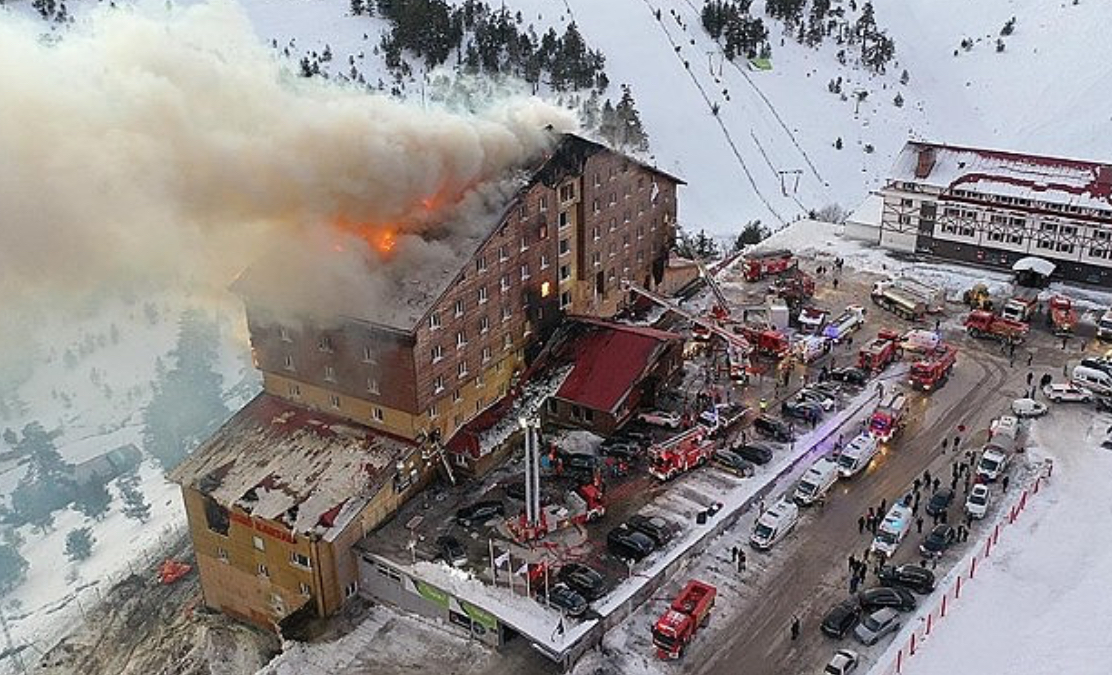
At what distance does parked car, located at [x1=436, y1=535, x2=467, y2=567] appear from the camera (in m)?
41.8

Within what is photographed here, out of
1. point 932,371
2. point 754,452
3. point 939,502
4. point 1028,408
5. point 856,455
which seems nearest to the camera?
point 939,502

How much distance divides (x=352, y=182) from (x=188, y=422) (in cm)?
3836

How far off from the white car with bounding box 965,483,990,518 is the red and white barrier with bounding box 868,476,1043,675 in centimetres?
79

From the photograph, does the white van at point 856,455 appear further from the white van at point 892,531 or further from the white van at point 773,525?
the white van at point 773,525

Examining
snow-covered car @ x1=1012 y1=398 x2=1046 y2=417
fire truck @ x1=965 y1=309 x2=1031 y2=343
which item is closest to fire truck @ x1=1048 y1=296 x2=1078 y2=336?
fire truck @ x1=965 y1=309 x2=1031 y2=343

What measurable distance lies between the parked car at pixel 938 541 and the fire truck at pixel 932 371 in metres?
12.9

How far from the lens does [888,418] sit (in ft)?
166

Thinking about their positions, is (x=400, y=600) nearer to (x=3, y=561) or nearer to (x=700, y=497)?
(x=700, y=497)

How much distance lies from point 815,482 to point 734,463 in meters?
3.61

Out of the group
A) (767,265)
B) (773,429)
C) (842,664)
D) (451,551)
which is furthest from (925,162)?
(451,551)

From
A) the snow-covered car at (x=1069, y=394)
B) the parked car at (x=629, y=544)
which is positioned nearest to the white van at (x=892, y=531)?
the parked car at (x=629, y=544)

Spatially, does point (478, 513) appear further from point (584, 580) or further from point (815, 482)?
point (815, 482)

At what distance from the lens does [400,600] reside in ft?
139

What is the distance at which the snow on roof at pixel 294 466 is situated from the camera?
43.1 meters
